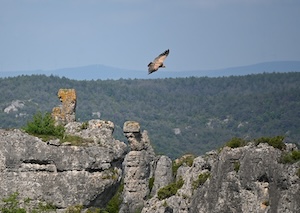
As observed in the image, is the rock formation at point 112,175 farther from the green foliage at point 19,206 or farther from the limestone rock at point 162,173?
the limestone rock at point 162,173

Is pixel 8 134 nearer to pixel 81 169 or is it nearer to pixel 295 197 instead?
pixel 81 169

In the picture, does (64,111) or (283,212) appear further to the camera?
(64,111)

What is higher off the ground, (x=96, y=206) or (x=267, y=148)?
(x=267, y=148)

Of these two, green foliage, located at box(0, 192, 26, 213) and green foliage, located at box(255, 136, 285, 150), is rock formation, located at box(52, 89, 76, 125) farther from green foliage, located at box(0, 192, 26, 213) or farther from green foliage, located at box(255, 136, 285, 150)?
green foliage, located at box(255, 136, 285, 150)

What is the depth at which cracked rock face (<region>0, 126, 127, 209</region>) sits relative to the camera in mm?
39906

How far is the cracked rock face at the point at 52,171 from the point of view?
39.9m

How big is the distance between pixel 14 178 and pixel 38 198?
4.20 ft

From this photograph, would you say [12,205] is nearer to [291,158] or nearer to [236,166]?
[236,166]

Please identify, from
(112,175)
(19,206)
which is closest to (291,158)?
(112,175)

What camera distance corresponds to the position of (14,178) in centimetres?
3991

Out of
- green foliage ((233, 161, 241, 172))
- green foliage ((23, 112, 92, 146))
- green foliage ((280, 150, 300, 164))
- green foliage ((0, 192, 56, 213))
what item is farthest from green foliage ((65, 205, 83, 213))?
green foliage ((280, 150, 300, 164))

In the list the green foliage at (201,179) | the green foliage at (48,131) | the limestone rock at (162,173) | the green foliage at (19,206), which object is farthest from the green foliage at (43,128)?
the limestone rock at (162,173)

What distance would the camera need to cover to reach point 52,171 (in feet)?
132

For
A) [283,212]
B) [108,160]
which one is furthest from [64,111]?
[283,212]
